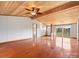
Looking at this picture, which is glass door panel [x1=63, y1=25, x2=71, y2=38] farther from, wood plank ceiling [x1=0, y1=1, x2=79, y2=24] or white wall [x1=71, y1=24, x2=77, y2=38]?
wood plank ceiling [x1=0, y1=1, x2=79, y2=24]

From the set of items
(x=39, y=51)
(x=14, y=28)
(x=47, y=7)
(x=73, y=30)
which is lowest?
(x=39, y=51)

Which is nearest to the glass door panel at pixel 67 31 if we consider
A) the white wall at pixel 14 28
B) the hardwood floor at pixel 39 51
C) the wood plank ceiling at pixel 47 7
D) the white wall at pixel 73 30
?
the white wall at pixel 73 30

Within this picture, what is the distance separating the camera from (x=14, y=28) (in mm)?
8000

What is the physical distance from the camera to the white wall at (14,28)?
280 inches

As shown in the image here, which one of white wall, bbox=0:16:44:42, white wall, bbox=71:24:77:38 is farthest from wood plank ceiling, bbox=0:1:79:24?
white wall, bbox=71:24:77:38

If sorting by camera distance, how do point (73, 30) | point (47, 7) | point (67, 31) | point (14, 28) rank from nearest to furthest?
1. point (47, 7)
2. point (14, 28)
3. point (73, 30)
4. point (67, 31)

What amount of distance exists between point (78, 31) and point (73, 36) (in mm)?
1034

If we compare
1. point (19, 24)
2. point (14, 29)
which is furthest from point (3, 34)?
point (19, 24)

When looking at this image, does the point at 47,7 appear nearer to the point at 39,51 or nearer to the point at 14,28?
the point at 39,51

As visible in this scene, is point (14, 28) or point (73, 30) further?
point (73, 30)

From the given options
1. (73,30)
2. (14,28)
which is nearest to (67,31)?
(73,30)

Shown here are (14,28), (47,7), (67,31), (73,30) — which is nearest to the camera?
(47,7)

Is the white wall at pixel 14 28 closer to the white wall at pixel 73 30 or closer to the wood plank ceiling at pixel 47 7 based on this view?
the wood plank ceiling at pixel 47 7

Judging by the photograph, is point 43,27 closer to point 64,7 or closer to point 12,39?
point 12,39
